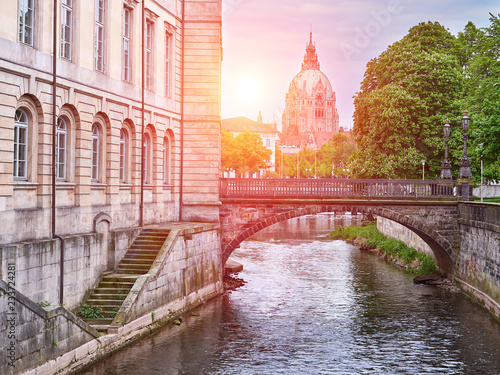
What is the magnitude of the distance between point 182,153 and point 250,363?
13.9 m

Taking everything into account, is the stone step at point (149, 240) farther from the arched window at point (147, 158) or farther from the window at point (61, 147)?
the window at point (61, 147)

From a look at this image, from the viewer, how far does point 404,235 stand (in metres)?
47.2

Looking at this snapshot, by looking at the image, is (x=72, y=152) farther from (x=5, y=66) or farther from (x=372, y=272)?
(x=372, y=272)

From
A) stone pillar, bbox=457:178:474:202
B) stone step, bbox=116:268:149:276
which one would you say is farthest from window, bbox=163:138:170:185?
stone pillar, bbox=457:178:474:202

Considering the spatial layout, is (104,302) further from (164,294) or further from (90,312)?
(164,294)

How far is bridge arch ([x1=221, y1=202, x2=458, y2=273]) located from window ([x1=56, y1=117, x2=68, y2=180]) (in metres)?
12.4

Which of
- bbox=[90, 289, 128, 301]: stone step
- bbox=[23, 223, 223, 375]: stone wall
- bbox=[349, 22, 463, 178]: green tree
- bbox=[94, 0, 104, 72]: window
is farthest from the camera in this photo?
bbox=[349, 22, 463, 178]: green tree

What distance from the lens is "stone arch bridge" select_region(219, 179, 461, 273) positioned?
34750 millimetres

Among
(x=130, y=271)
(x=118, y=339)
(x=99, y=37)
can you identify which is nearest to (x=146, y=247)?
(x=130, y=271)

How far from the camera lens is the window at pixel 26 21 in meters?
20.6

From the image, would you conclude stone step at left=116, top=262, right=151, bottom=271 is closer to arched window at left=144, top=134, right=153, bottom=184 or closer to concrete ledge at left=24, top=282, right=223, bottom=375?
concrete ledge at left=24, top=282, right=223, bottom=375

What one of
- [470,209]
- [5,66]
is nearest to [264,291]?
[470,209]

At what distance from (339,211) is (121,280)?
1400cm

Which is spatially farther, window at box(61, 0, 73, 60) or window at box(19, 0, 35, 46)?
window at box(61, 0, 73, 60)
